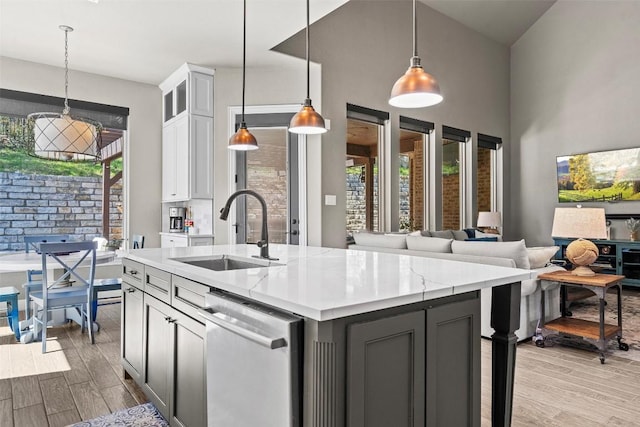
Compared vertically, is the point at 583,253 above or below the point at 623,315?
above

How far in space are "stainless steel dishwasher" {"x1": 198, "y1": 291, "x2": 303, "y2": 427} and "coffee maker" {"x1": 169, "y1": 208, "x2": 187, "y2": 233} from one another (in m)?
4.10

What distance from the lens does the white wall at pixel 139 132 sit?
515 centimetres

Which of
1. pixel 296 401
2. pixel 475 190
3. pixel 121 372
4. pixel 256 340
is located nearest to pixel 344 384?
pixel 296 401

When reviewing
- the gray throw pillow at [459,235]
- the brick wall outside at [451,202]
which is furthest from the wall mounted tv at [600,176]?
→ the gray throw pillow at [459,235]

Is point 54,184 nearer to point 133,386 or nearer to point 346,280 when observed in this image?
point 133,386

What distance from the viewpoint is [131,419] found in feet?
7.41

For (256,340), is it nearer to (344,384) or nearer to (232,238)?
(344,384)

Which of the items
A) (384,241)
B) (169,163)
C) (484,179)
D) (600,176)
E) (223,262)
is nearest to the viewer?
(223,262)

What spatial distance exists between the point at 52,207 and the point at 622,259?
7.96 m

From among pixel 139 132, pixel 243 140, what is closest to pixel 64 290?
pixel 243 140

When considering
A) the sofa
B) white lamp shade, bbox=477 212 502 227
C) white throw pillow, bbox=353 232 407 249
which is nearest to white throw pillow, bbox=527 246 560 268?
the sofa

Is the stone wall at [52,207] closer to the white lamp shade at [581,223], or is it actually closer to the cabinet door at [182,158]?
the cabinet door at [182,158]

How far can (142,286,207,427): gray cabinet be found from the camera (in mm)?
1741

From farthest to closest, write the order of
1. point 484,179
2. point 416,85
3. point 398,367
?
1. point 484,179
2. point 416,85
3. point 398,367
